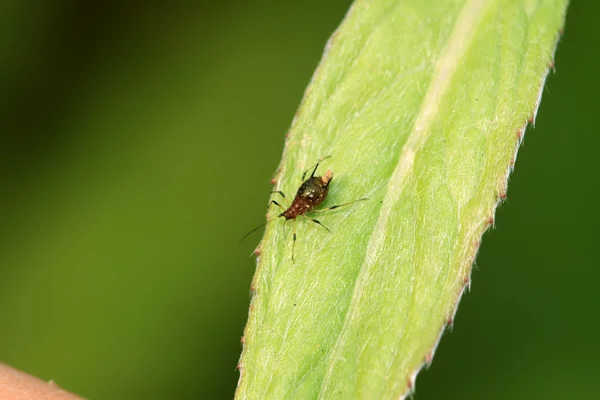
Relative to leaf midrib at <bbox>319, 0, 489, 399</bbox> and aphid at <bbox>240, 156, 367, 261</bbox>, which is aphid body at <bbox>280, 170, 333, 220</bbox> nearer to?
aphid at <bbox>240, 156, 367, 261</bbox>

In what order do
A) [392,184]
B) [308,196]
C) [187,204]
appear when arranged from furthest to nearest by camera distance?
[187,204], [308,196], [392,184]

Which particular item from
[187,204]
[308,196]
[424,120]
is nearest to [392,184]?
[424,120]

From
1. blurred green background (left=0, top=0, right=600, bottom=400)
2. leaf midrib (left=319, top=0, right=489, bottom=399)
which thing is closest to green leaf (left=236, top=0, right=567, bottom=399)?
leaf midrib (left=319, top=0, right=489, bottom=399)

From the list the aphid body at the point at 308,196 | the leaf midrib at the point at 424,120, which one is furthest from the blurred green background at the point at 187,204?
the leaf midrib at the point at 424,120

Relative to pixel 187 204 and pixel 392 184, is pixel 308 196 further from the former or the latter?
pixel 187 204

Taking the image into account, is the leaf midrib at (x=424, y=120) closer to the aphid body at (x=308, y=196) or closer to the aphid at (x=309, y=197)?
the aphid at (x=309, y=197)

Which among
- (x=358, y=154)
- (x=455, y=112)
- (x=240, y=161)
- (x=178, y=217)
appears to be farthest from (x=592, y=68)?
(x=178, y=217)

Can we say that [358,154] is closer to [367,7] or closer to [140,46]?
[367,7]
